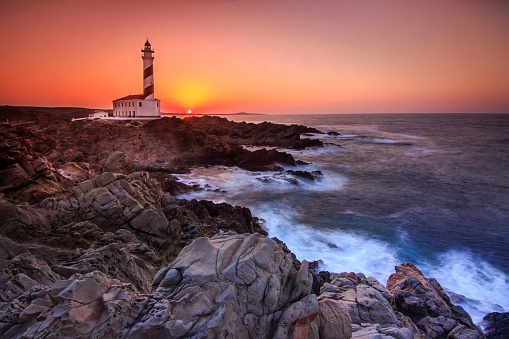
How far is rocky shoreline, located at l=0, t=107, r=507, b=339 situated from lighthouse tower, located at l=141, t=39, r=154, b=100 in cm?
3162

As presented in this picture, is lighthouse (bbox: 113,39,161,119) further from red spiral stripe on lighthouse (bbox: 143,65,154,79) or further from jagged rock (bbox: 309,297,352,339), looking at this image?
jagged rock (bbox: 309,297,352,339)

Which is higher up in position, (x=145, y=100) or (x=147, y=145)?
(x=145, y=100)

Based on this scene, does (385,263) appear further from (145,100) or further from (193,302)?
(145,100)

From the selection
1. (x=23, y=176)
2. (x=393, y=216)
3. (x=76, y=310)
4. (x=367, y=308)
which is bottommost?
(x=393, y=216)

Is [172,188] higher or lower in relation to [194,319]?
lower

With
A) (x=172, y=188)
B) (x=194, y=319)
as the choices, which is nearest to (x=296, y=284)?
(x=194, y=319)

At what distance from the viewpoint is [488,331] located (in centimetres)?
808

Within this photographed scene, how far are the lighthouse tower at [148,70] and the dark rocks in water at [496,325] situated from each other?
1725 inches

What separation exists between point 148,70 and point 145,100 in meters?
4.58

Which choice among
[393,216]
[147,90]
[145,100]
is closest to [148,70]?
[147,90]

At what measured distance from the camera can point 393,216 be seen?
57.7 feet

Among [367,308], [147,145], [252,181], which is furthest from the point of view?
[147,145]

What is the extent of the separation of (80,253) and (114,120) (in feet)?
116

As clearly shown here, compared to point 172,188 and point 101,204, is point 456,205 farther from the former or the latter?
point 101,204
